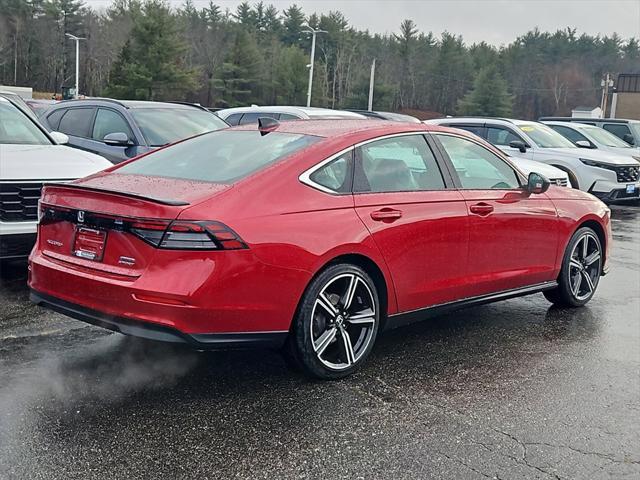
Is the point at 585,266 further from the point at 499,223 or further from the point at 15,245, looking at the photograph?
the point at 15,245

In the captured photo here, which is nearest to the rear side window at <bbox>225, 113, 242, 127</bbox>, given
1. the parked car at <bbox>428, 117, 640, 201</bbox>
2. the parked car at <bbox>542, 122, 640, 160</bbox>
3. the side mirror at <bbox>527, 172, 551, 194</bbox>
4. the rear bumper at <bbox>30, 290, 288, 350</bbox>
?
the parked car at <bbox>428, 117, 640, 201</bbox>

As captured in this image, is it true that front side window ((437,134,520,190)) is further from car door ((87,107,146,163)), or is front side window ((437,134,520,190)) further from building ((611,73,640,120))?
building ((611,73,640,120))

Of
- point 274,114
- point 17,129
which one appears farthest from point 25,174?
point 274,114

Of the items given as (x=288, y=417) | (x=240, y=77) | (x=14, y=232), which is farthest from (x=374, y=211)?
(x=240, y=77)

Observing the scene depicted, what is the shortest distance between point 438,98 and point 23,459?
319 feet

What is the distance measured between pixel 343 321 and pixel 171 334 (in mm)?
1116

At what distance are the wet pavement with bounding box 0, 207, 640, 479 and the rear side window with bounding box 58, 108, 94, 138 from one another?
4882mm

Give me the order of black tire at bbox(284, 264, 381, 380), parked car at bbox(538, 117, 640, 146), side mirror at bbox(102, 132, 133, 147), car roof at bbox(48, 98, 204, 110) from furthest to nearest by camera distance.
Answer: parked car at bbox(538, 117, 640, 146) < car roof at bbox(48, 98, 204, 110) < side mirror at bbox(102, 132, 133, 147) < black tire at bbox(284, 264, 381, 380)

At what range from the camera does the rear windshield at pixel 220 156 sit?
4219 mm

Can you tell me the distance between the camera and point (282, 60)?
75625mm

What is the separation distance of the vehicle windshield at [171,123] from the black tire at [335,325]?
5176mm

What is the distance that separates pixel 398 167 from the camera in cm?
473

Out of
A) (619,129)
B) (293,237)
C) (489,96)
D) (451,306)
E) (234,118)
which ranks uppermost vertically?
(489,96)

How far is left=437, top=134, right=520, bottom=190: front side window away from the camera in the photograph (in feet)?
16.9
